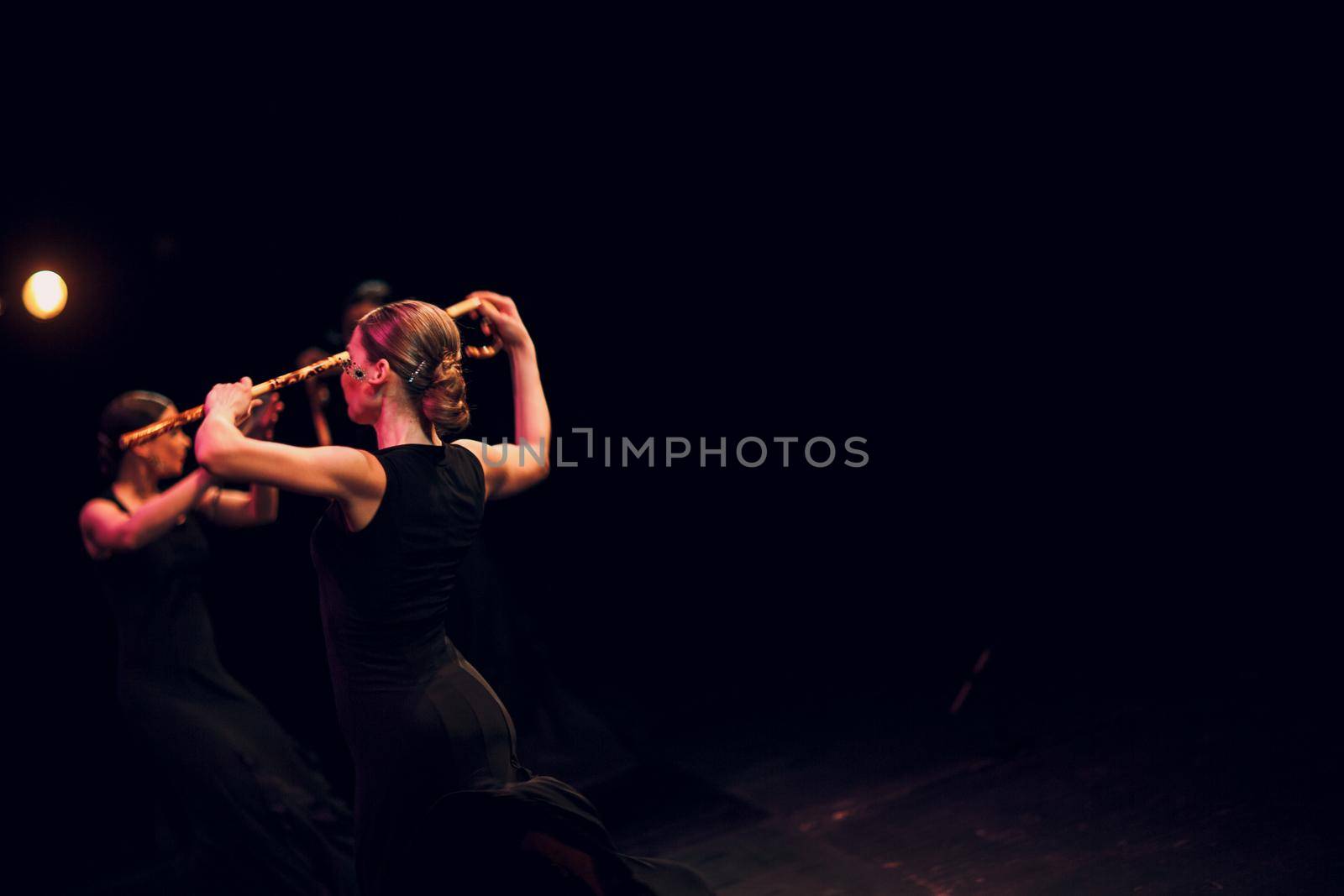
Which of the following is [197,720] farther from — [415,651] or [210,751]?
[415,651]

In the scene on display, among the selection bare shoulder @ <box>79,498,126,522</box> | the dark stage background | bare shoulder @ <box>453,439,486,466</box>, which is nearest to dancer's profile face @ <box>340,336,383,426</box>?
bare shoulder @ <box>453,439,486,466</box>

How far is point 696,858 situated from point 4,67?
329cm

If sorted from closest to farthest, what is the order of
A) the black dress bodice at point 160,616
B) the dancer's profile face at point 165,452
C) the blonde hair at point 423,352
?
the blonde hair at point 423,352
the black dress bodice at point 160,616
the dancer's profile face at point 165,452

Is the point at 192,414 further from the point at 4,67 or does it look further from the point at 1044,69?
the point at 1044,69

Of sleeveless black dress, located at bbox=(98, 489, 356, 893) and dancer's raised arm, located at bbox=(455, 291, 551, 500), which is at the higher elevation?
dancer's raised arm, located at bbox=(455, 291, 551, 500)

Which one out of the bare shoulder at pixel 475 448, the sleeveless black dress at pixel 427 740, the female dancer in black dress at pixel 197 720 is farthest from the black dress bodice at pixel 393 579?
the female dancer in black dress at pixel 197 720

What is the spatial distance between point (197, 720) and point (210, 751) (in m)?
0.09

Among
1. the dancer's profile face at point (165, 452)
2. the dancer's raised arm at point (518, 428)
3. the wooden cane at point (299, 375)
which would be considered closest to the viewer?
the wooden cane at point (299, 375)

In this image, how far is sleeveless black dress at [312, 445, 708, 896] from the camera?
1983 mm

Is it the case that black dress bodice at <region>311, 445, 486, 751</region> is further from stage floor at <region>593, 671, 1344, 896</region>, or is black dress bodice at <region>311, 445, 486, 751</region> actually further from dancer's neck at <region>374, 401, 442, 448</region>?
stage floor at <region>593, 671, 1344, 896</region>

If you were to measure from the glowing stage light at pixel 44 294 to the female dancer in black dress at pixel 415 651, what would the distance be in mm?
2221

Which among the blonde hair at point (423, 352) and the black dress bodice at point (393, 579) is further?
the blonde hair at point (423, 352)

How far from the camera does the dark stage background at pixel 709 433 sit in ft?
13.6

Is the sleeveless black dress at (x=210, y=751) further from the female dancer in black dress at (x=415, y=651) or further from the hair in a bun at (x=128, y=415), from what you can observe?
the female dancer in black dress at (x=415, y=651)
